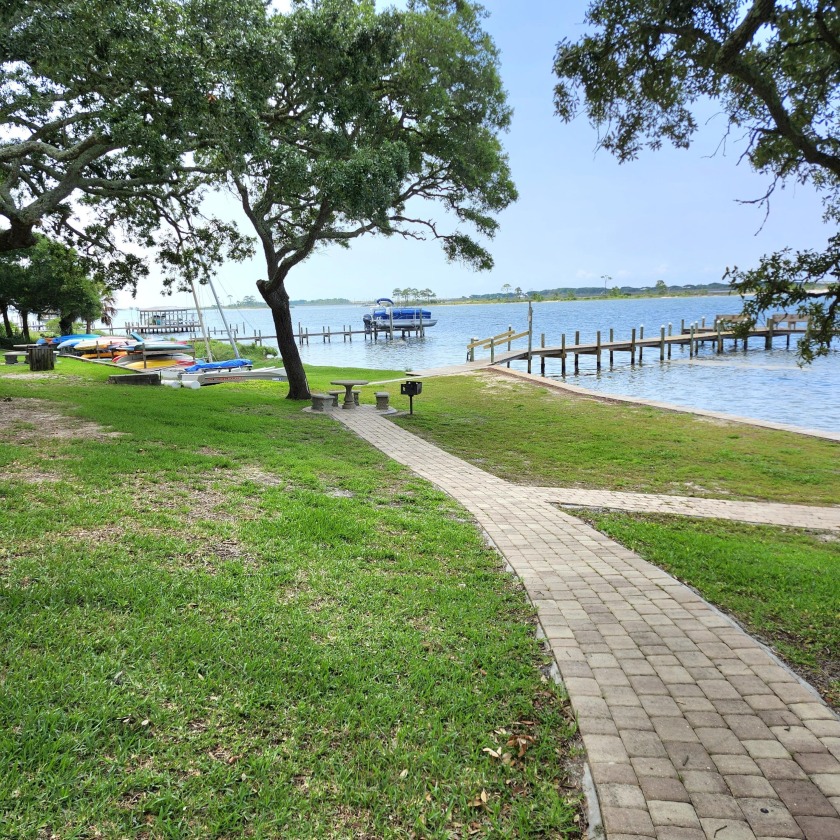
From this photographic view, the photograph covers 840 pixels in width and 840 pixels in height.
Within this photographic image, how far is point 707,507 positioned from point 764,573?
2.54 meters

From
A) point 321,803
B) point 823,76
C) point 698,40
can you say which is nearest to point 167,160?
point 698,40

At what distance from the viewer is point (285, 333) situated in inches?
628

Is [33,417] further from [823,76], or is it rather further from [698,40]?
[823,76]

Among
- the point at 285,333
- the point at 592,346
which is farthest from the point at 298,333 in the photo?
the point at 285,333

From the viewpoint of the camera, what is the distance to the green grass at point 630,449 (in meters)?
8.70

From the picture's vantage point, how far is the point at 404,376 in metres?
25.4

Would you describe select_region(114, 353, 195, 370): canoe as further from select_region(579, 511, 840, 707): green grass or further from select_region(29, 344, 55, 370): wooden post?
select_region(579, 511, 840, 707): green grass

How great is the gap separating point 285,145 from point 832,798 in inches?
409

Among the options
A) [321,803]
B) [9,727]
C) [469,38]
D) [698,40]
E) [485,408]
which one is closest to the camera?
[321,803]

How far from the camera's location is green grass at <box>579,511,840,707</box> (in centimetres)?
393

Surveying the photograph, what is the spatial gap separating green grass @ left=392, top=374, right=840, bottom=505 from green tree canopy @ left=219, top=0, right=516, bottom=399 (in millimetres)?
4617

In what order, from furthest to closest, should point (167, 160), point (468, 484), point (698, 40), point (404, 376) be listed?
1. point (404, 376)
2. point (167, 160)
3. point (468, 484)
4. point (698, 40)

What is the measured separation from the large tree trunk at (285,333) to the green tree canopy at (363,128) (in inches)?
1.5

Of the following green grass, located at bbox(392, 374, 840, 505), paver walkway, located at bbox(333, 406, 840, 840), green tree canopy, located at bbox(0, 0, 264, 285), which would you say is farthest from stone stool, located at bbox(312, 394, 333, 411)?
paver walkway, located at bbox(333, 406, 840, 840)
